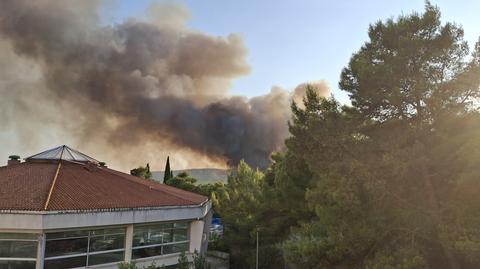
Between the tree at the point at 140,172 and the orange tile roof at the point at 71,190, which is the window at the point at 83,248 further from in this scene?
the tree at the point at 140,172

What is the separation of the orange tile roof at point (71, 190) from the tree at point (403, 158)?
340 inches

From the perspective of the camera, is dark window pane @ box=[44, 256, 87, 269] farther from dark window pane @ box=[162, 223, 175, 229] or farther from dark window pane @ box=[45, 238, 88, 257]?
dark window pane @ box=[162, 223, 175, 229]

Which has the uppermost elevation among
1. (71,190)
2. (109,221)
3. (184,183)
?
(184,183)

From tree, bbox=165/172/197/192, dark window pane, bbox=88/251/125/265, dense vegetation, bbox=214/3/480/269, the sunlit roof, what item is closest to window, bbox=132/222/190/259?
dark window pane, bbox=88/251/125/265

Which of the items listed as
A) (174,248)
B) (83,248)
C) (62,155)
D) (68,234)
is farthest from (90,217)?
(62,155)

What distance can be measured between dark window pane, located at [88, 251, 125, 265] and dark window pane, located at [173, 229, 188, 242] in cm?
312

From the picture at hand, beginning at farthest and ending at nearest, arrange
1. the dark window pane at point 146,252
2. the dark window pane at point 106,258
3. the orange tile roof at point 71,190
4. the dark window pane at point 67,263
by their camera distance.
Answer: the dark window pane at point 146,252 < the dark window pane at point 106,258 < the orange tile roof at point 71,190 < the dark window pane at point 67,263

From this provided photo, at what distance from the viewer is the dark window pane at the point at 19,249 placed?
51.5 ft

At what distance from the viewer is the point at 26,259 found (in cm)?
1571

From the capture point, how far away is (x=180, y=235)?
21.2 meters

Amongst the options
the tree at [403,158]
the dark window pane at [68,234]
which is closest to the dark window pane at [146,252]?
the dark window pane at [68,234]

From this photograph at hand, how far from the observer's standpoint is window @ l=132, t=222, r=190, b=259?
1918 cm

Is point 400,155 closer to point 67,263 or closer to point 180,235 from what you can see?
point 180,235

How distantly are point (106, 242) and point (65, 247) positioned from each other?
72.7 inches
